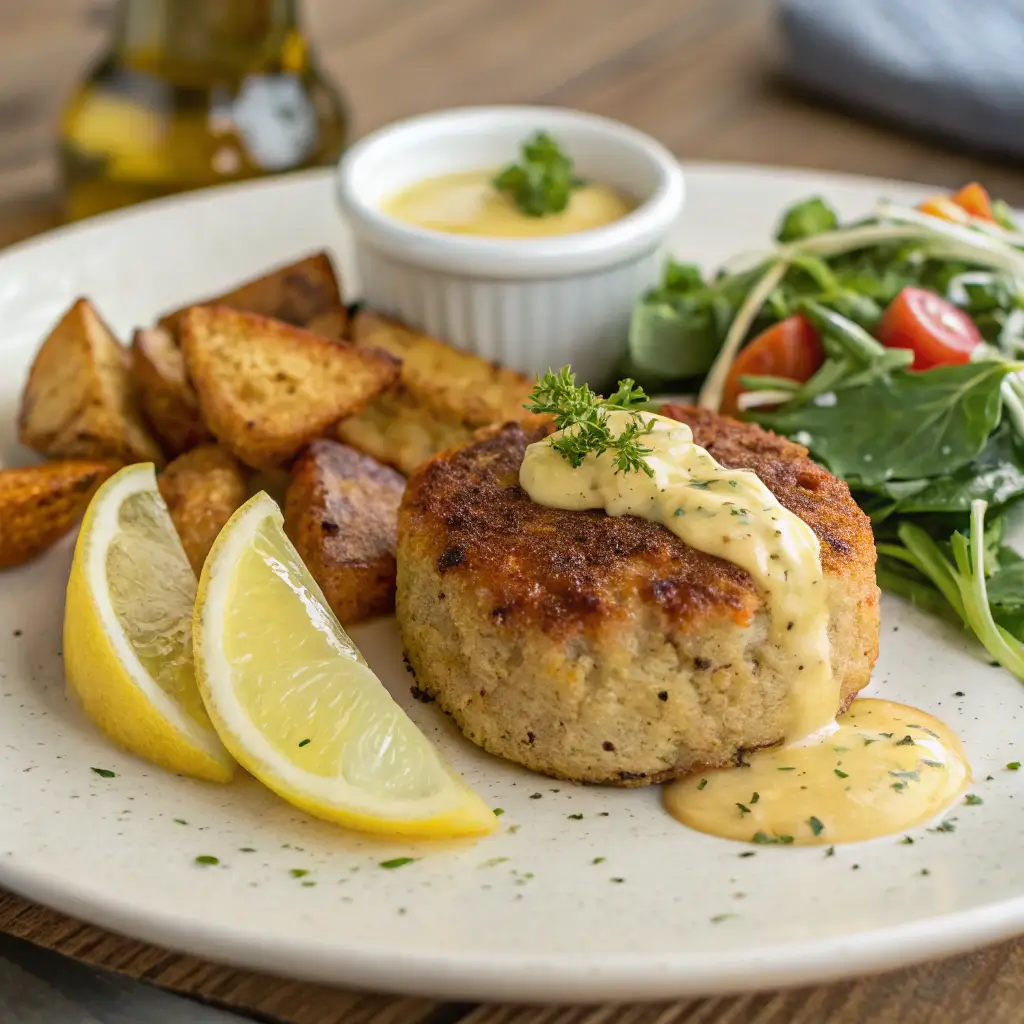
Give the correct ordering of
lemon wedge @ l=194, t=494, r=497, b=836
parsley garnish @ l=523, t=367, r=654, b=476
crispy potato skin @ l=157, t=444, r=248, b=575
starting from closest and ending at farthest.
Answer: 1. lemon wedge @ l=194, t=494, r=497, b=836
2. parsley garnish @ l=523, t=367, r=654, b=476
3. crispy potato skin @ l=157, t=444, r=248, b=575

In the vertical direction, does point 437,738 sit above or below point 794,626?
below

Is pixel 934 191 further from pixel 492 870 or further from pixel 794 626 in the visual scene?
pixel 492 870

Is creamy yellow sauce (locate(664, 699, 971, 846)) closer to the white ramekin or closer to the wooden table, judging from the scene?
the white ramekin

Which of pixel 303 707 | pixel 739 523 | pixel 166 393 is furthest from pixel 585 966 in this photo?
pixel 166 393

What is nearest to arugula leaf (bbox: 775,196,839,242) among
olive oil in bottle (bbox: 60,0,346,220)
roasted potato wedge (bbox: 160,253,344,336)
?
roasted potato wedge (bbox: 160,253,344,336)

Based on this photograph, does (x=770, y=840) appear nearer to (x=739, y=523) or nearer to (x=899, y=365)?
(x=739, y=523)

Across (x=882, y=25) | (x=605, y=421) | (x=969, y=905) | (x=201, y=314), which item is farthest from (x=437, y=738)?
(x=882, y=25)

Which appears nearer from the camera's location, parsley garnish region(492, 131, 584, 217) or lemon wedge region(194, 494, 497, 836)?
lemon wedge region(194, 494, 497, 836)
